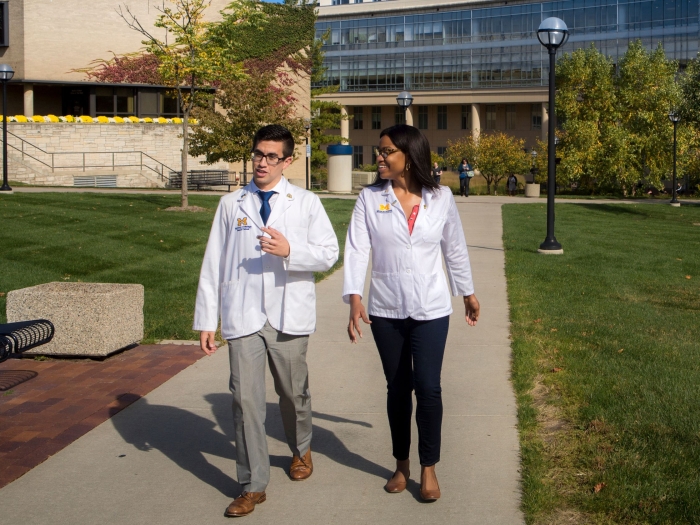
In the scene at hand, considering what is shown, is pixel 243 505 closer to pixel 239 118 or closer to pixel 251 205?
pixel 251 205

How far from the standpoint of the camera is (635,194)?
5250 cm

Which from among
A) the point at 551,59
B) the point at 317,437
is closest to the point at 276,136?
the point at 317,437

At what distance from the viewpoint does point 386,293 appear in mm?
4594

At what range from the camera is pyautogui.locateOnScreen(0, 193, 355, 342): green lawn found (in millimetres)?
10781

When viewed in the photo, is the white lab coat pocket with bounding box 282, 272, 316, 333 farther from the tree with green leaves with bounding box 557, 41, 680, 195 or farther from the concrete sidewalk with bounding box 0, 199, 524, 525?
the tree with green leaves with bounding box 557, 41, 680, 195

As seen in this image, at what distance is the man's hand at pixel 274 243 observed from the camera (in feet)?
14.3

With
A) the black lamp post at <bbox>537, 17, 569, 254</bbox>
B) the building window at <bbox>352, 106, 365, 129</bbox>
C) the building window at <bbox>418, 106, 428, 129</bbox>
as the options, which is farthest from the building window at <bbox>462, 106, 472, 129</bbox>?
the black lamp post at <bbox>537, 17, 569, 254</bbox>

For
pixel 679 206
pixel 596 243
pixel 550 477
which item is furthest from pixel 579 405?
pixel 679 206

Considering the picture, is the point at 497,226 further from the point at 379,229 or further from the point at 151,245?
the point at 379,229

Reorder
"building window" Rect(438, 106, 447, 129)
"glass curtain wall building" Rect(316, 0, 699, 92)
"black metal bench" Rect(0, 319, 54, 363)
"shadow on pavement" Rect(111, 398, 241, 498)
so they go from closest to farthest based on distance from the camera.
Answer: "shadow on pavement" Rect(111, 398, 241, 498)
"black metal bench" Rect(0, 319, 54, 363)
"glass curtain wall building" Rect(316, 0, 699, 92)
"building window" Rect(438, 106, 447, 129)

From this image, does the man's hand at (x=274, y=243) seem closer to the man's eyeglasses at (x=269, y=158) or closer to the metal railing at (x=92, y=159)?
the man's eyeglasses at (x=269, y=158)

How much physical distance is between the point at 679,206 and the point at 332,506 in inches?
1267

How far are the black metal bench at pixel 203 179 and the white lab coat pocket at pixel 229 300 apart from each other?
3409 centimetres

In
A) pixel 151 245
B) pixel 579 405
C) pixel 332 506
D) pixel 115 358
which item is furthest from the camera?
pixel 151 245
